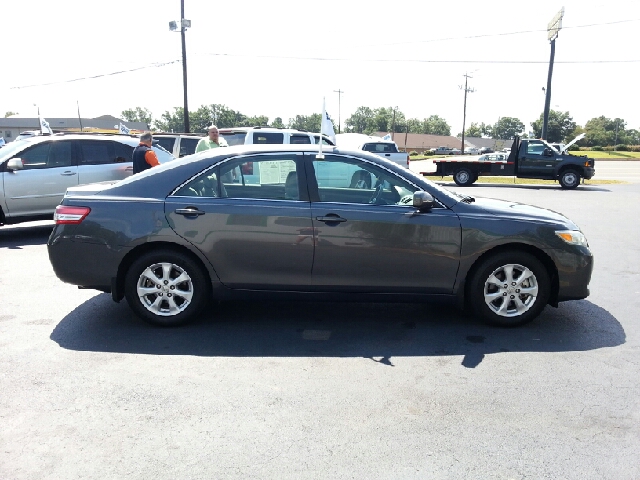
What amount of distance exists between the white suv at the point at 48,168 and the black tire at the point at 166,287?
5529 mm

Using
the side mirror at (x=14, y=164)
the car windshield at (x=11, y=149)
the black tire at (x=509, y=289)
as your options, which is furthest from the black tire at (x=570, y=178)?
the side mirror at (x=14, y=164)

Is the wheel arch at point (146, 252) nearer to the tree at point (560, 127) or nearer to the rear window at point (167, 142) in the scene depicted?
the rear window at point (167, 142)

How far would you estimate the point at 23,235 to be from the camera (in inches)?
386

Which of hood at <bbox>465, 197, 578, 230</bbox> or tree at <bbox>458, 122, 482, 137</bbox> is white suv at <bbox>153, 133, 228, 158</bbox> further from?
tree at <bbox>458, 122, 482, 137</bbox>

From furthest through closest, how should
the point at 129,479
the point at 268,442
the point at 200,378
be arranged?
the point at 200,378 → the point at 268,442 → the point at 129,479

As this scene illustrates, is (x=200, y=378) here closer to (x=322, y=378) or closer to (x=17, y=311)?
(x=322, y=378)

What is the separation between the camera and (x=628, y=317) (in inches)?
209

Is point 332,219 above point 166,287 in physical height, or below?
above

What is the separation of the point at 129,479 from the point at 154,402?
0.84 metres

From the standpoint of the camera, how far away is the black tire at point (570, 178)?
70.7 ft

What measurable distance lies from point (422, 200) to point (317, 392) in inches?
76.0

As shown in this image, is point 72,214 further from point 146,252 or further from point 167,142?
point 167,142

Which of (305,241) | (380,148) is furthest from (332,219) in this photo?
(380,148)

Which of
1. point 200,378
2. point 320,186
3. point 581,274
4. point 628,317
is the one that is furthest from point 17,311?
point 628,317
